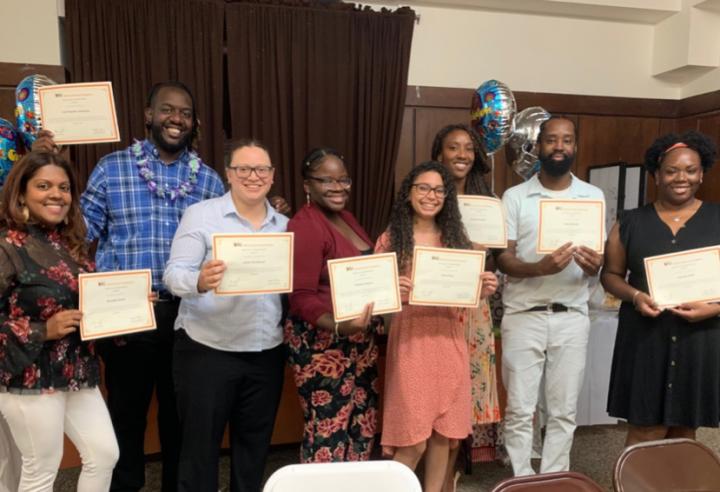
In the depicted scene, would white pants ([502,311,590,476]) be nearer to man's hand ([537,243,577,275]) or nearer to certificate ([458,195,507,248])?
man's hand ([537,243,577,275])

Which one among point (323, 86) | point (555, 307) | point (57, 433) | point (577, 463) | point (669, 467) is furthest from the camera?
point (323, 86)

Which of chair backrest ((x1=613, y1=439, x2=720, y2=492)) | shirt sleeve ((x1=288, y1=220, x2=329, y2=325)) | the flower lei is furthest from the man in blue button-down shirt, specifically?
chair backrest ((x1=613, y1=439, x2=720, y2=492))

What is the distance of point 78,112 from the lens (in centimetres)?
205

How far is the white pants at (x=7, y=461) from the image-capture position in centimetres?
209

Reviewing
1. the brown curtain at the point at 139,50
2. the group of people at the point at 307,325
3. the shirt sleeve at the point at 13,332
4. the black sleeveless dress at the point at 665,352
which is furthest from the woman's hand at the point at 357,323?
the brown curtain at the point at 139,50

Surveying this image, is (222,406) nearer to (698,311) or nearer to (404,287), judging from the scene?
(404,287)

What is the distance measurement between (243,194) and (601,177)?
11.1 ft

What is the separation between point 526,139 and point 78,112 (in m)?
2.30

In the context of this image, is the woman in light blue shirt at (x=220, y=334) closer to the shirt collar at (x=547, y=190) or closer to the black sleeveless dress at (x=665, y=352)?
the shirt collar at (x=547, y=190)

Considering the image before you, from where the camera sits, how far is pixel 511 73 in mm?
4199

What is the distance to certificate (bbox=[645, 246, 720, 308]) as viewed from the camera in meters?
1.95

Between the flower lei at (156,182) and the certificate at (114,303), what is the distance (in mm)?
424

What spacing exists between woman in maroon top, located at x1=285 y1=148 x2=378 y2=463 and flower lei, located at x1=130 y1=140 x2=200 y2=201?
49 centimetres

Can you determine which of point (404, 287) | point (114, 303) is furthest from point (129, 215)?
point (404, 287)
